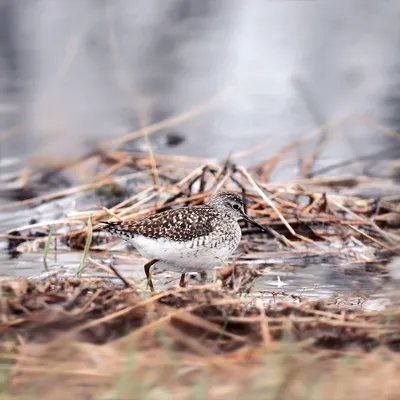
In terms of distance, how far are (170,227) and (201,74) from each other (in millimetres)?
7726

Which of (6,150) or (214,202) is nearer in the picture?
(214,202)

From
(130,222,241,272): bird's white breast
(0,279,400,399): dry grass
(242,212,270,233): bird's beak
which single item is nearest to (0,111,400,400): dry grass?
(0,279,400,399): dry grass

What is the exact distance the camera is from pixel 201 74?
45.2 ft

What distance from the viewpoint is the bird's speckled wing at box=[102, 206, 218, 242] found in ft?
20.5

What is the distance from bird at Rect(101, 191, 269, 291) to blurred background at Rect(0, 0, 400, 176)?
398cm

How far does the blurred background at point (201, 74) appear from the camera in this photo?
36.8 feet

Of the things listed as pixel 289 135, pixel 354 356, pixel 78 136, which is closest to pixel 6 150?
pixel 78 136

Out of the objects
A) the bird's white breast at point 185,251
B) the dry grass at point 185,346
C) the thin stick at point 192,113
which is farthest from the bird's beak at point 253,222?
the thin stick at point 192,113

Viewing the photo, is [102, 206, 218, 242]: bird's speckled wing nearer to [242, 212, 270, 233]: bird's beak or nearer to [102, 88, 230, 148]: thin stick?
[242, 212, 270, 233]: bird's beak

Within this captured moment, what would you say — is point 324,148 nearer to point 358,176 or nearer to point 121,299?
point 358,176

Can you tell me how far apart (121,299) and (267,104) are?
827 cm

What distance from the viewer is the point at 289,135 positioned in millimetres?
11617

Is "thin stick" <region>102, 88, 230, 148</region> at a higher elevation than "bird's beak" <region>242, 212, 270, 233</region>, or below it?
higher

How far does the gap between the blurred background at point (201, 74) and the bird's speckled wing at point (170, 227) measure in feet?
13.0
